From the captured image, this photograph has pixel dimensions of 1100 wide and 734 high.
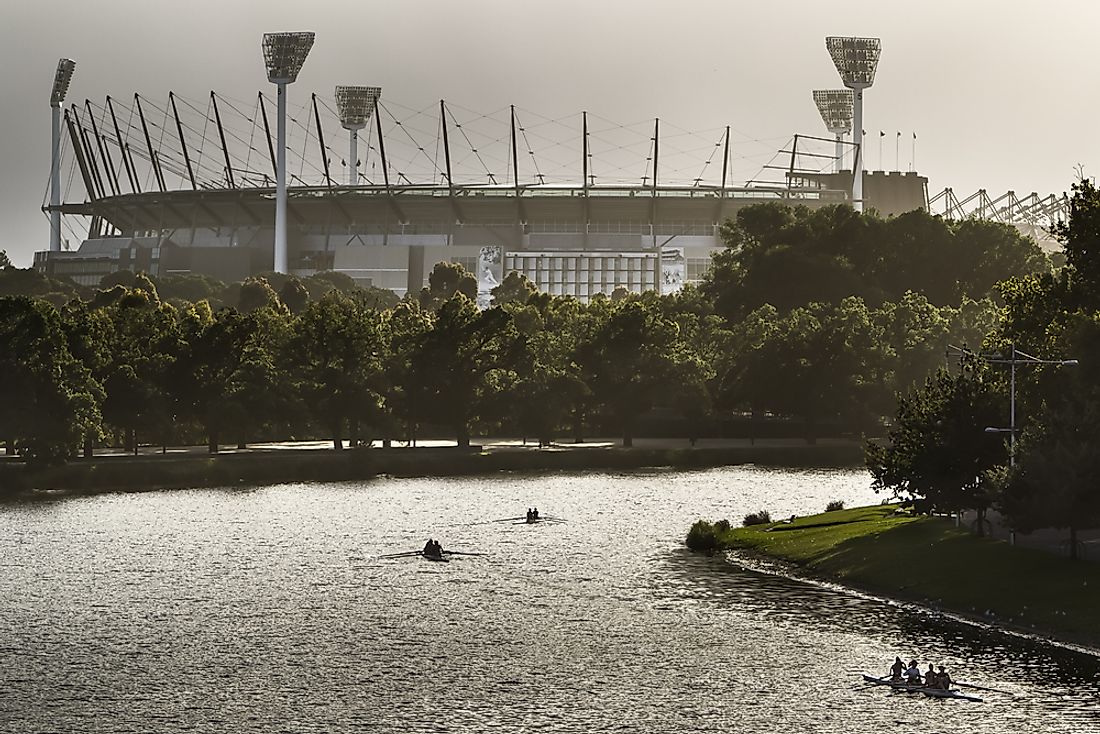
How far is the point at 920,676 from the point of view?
201 ft

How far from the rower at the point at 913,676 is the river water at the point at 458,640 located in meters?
1.23

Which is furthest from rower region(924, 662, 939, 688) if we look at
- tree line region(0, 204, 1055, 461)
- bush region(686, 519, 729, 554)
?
tree line region(0, 204, 1055, 461)

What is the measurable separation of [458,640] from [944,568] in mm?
26238

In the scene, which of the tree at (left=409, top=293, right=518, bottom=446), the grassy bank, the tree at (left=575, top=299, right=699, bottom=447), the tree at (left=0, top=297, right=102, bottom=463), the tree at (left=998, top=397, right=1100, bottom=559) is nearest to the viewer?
the grassy bank

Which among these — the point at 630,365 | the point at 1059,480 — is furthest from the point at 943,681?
the point at 630,365

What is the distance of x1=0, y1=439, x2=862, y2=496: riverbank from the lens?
144 m

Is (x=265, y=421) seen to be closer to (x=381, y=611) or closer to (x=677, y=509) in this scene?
(x=677, y=509)

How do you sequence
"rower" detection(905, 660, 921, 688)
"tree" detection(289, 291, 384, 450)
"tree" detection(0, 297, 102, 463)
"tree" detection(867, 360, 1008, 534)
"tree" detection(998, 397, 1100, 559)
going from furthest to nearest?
"tree" detection(289, 291, 384, 450) < "tree" detection(0, 297, 102, 463) < "tree" detection(867, 360, 1008, 534) < "tree" detection(998, 397, 1100, 559) < "rower" detection(905, 660, 921, 688)

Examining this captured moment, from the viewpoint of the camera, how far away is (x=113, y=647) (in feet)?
232

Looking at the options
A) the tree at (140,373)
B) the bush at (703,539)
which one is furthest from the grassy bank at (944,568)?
the tree at (140,373)

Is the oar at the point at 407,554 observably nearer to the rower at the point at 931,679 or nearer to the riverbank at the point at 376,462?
the rower at the point at 931,679

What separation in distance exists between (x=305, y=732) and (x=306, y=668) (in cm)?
1052

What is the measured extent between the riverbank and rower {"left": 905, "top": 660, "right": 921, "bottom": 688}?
309 ft

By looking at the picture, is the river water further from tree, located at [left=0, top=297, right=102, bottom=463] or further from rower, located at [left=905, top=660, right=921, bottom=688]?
tree, located at [left=0, top=297, right=102, bottom=463]
